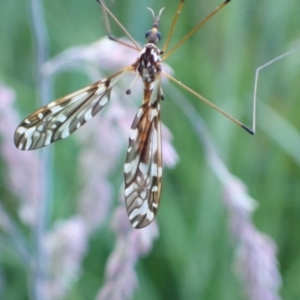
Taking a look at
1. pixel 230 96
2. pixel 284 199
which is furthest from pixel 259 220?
pixel 230 96

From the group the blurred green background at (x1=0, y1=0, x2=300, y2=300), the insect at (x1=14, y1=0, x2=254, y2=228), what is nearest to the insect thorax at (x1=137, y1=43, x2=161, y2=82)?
the insect at (x1=14, y1=0, x2=254, y2=228)

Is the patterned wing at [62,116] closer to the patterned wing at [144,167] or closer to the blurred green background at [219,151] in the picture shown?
the patterned wing at [144,167]

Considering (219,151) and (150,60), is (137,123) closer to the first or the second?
(150,60)

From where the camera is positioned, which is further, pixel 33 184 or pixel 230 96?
pixel 230 96

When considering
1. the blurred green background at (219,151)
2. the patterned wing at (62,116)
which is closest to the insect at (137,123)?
the patterned wing at (62,116)

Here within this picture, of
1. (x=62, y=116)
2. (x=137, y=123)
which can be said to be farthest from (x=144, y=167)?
(x=62, y=116)

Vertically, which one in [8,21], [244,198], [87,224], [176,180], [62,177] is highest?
[8,21]

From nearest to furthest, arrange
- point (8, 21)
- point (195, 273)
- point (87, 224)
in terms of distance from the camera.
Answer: point (87, 224)
point (195, 273)
point (8, 21)

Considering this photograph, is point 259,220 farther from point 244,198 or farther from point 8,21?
point 8,21
